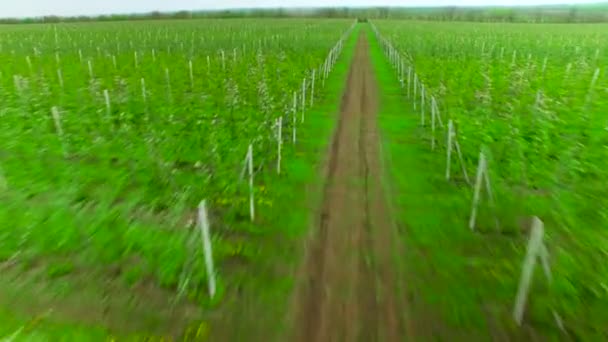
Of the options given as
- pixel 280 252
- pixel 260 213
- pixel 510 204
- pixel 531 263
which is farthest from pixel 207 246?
pixel 510 204

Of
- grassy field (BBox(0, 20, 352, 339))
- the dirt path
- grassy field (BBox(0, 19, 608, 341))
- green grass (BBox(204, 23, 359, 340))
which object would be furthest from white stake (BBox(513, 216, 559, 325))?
grassy field (BBox(0, 20, 352, 339))

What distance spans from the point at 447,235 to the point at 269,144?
609 centimetres

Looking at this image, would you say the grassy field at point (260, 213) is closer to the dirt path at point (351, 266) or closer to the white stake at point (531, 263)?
the dirt path at point (351, 266)

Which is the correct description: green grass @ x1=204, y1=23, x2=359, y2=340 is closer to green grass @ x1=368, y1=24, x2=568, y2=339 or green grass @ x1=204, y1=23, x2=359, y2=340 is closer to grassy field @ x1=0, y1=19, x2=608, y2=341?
grassy field @ x1=0, y1=19, x2=608, y2=341

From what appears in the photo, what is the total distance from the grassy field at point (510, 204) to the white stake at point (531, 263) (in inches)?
7.9

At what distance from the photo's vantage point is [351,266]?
659 centimetres

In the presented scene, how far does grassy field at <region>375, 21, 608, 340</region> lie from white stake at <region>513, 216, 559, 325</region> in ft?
0.66

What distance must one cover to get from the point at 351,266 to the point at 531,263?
2512mm

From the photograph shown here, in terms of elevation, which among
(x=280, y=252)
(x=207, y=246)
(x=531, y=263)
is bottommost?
(x=280, y=252)

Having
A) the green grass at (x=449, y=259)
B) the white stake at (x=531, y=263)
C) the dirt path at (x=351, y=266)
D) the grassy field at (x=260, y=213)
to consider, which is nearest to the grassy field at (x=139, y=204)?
the grassy field at (x=260, y=213)

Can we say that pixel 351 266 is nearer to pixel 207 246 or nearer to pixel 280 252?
pixel 280 252

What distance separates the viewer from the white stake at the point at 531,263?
4.95 metres

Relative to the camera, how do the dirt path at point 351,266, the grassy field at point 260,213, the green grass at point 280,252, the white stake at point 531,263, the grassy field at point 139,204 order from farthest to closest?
the grassy field at point 139,204 < the grassy field at point 260,213 < the green grass at point 280,252 < the dirt path at point 351,266 < the white stake at point 531,263

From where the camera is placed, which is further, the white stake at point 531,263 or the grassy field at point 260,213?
the grassy field at point 260,213
